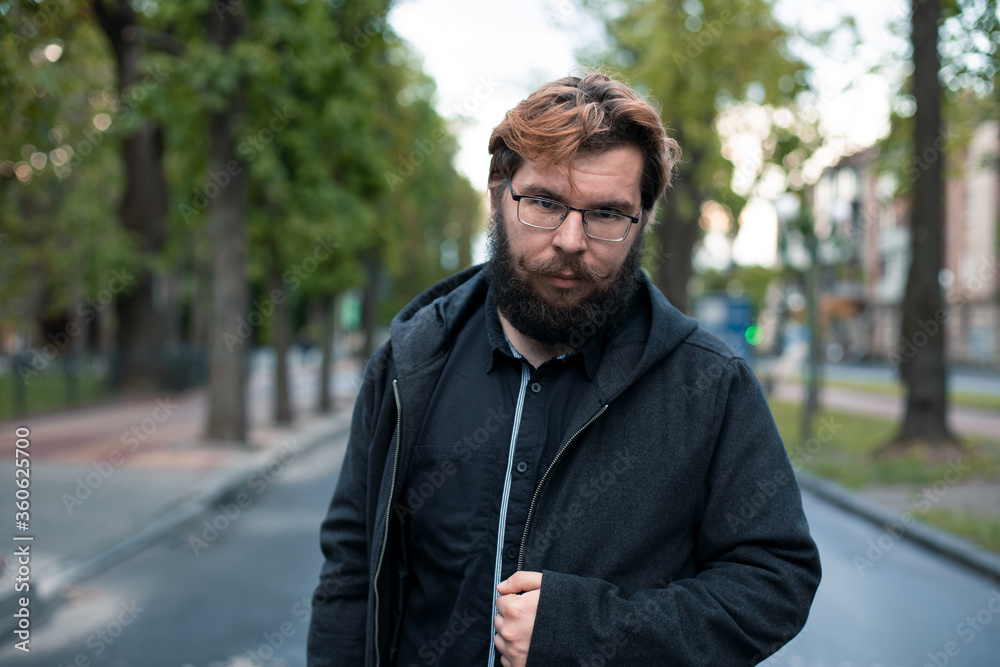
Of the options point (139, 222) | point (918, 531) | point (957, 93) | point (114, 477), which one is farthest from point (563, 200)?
point (139, 222)

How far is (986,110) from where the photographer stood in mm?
15352

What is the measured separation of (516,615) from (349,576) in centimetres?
55

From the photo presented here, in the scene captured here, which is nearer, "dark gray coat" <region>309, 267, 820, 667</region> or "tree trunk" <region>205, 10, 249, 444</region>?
"dark gray coat" <region>309, 267, 820, 667</region>

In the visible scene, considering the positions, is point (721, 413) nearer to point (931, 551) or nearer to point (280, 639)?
point (280, 639)

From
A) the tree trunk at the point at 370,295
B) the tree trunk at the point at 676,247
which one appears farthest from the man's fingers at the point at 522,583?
the tree trunk at the point at 370,295

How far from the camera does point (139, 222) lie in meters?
22.9

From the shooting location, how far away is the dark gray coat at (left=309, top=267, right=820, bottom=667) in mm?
1580

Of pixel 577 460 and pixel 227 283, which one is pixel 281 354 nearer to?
pixel 227 283

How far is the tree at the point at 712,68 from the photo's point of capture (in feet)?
57.7

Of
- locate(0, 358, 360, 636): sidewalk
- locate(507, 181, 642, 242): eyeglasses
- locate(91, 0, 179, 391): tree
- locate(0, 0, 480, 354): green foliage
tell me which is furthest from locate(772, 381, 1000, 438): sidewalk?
locate(91, 0, 179, 391): tree

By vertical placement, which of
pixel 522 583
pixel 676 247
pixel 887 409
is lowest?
pixel 887 409

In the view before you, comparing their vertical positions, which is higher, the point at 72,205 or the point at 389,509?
the point at 72,205

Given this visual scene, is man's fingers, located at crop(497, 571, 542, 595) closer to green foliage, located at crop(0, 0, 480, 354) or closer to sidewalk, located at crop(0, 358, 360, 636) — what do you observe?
sidewalk, located at crop(0, 358, 360, 636)

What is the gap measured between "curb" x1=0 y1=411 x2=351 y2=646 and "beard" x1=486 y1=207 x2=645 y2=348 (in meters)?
4.50
